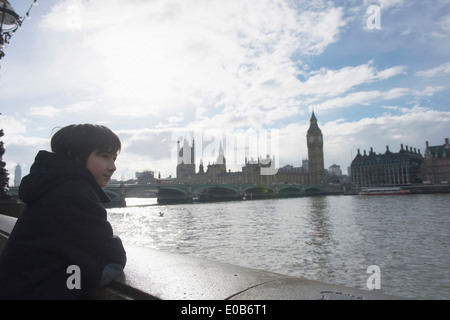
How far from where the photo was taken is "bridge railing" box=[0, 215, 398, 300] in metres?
1.40

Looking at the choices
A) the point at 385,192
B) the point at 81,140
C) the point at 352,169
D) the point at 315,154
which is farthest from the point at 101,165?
the point at 315,154

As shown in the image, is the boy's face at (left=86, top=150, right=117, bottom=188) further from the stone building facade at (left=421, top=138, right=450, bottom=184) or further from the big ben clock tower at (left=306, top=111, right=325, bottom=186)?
the big ben clock tower at (left=306, top=111, right=325, bottom=186)

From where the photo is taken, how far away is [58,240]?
151 cm

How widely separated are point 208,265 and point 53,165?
1.08 meters

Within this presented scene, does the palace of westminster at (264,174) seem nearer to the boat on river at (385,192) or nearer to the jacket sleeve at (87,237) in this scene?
the boat on river at (385,192)

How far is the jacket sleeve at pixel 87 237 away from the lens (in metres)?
1.54

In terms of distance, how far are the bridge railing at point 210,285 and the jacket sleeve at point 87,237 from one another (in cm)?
11

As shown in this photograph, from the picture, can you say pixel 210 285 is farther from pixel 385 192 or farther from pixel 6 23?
pixel 385 192

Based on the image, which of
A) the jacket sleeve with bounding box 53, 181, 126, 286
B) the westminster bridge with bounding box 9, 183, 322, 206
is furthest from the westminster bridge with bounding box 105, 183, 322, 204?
the jacket sleeve with bounding box 53, 181, 126, 286

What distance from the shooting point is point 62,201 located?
5.09 feet

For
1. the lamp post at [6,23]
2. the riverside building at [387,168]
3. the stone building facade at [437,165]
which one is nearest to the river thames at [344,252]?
the lamp post at [6,23]

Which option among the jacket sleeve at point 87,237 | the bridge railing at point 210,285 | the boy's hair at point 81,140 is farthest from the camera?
the boy's hair at point 81,140
